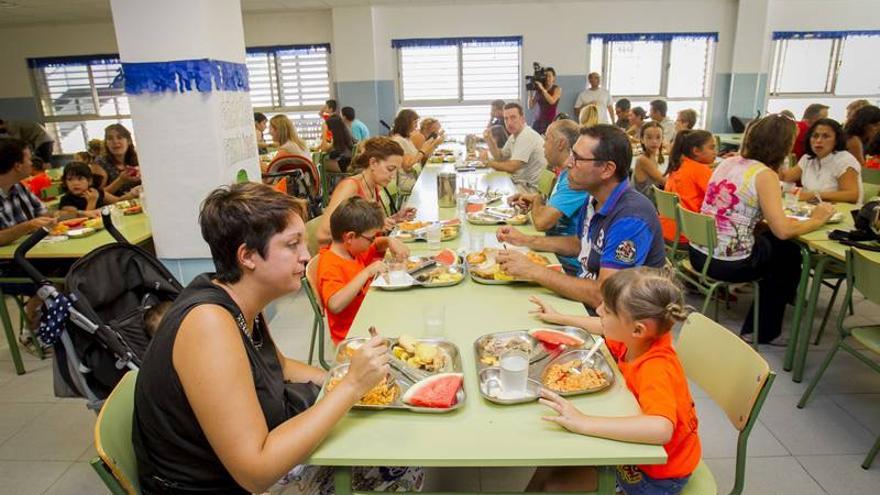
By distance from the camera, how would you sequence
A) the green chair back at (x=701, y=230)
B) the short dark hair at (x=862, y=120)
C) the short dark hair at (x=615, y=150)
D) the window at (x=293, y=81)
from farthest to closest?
the window at (x=293, y=81) < the short dark hair at (x=862, y=120) < the green chair back at (x=701, y=230) < the short dark hair at (x=615, y=150)

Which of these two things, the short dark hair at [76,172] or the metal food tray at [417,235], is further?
the short dark hair at [76,172]

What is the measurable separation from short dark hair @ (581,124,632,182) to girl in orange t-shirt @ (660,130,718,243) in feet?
5.67

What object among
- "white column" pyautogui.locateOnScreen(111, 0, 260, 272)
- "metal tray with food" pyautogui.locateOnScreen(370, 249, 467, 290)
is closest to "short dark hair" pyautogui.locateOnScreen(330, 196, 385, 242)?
"metal tray with food" pyautogui.locateOnScreen(370, 249, 467, 290)

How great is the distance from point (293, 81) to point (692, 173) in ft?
27.1

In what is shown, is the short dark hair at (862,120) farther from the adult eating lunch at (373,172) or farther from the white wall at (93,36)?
the white wall at (93,36)

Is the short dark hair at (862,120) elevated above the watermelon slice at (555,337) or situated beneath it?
elevated above

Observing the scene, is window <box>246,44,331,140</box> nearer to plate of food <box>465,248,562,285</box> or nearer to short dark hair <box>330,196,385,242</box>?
short dark hair <box>330,196,385,242</box>

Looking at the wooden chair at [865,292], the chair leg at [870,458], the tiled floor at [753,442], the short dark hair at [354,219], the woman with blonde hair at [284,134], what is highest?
the woman with blonde hair at [284,134]

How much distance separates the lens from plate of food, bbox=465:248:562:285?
2240 millimetres

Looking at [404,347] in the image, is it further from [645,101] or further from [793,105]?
[793,105]

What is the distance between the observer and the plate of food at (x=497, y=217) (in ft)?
10.8

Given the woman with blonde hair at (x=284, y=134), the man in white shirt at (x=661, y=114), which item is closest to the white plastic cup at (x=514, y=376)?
the woman with blonde hair at (x=284, y=134)

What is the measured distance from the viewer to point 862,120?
448 cm

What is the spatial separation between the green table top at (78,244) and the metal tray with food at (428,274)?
1.70 meters
